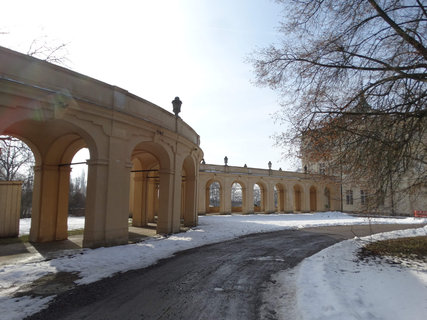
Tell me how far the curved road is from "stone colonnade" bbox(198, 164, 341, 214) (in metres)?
21.0

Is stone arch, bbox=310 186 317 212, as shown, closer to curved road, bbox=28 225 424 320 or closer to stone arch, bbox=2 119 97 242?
curved road, bbox=28 225 424 320

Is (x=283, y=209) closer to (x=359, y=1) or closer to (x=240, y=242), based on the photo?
(x=240, y=242)

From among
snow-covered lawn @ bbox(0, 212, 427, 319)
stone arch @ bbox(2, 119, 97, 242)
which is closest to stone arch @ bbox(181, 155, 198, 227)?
snow-covered lawn @ bbox(0, 212, 427, 319)

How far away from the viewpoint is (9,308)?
4402 mm

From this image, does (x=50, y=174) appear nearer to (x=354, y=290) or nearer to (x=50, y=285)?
(x=50, y=285)

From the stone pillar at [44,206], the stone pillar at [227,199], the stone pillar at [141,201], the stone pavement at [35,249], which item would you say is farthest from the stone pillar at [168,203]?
the stone pillar at [227,199]

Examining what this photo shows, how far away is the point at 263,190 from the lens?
112ft

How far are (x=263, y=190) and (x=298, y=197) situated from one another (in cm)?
790

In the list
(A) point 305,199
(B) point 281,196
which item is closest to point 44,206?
(B) point 281,196

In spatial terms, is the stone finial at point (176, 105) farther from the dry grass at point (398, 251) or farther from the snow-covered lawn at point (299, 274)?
the dry grass at point (398, 251)

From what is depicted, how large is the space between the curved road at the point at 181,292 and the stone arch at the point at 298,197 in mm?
30728

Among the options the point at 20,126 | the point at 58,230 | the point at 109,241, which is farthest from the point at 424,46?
the point at 58,230

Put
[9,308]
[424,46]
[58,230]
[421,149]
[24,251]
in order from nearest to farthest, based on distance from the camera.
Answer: [9,308], [424,46], [421,149], [24,251], [58,230]

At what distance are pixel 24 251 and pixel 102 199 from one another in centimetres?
293
